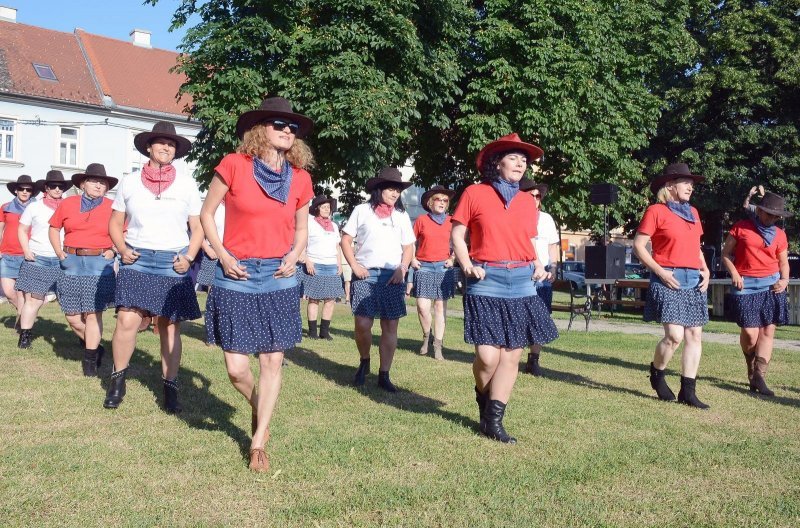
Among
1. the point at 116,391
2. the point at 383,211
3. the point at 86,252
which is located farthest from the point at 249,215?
the point at 86,252

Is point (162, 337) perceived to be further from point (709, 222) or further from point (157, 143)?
A: point (709, 222)

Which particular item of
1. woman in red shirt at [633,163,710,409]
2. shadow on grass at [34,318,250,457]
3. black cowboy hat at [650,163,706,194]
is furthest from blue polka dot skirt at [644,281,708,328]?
shadow on grass at [34,318,250,457]

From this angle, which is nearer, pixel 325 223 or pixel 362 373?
pixel 362 373

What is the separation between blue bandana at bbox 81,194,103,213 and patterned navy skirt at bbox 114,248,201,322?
2.02 meters

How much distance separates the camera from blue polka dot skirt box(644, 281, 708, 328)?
711cm

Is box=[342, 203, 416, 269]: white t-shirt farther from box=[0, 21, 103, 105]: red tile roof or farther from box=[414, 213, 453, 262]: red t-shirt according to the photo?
box=[0, 21, 103, 105]: red tile roof

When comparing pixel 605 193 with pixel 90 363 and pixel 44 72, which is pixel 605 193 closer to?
pixel 90 363

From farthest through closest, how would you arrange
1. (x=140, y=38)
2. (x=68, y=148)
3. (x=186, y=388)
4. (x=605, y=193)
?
(x=140, y=38) → (x=68, y=148) → (x=605, y=193) → (x=186, y=388)

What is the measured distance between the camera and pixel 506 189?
571 cm

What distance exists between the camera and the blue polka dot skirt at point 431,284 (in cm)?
1005

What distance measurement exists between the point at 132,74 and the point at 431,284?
33.5 m

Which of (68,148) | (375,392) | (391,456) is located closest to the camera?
(391,456)

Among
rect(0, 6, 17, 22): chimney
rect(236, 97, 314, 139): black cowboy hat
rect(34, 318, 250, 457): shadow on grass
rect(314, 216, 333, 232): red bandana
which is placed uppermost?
rect(0, 6, 17, 22): chimney

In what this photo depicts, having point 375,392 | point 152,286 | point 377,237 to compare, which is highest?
point 377,237
